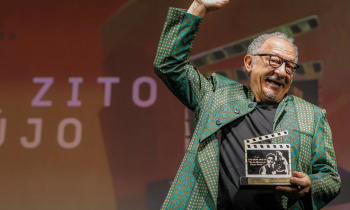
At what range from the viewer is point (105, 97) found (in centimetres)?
270

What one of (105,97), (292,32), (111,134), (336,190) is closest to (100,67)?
(105,97)

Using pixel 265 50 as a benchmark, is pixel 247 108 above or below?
below

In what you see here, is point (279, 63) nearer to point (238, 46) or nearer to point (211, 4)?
point (211, 4)

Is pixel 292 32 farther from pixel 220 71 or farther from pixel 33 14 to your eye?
pixel 33 14

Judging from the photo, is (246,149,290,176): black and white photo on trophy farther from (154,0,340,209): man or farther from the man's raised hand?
the man's raised hand

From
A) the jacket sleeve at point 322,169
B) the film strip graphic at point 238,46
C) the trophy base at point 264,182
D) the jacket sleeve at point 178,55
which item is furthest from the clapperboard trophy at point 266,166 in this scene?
the film strip graphic at point 238,46

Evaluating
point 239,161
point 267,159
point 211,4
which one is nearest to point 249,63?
point 211,4

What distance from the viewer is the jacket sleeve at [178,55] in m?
1.51

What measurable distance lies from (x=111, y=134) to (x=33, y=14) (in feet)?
3.45

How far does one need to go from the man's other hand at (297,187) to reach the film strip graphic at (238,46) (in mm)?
1489

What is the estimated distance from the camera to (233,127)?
1.51 metres

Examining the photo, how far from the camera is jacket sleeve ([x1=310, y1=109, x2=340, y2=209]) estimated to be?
1432 mm

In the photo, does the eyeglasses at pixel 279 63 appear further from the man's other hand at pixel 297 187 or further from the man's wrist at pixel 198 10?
the man's other hand at pixel 297 187

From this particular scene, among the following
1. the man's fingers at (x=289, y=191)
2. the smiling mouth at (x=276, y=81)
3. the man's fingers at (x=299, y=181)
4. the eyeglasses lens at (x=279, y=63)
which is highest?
the eyeglasses lens at (x=279, y=63)
